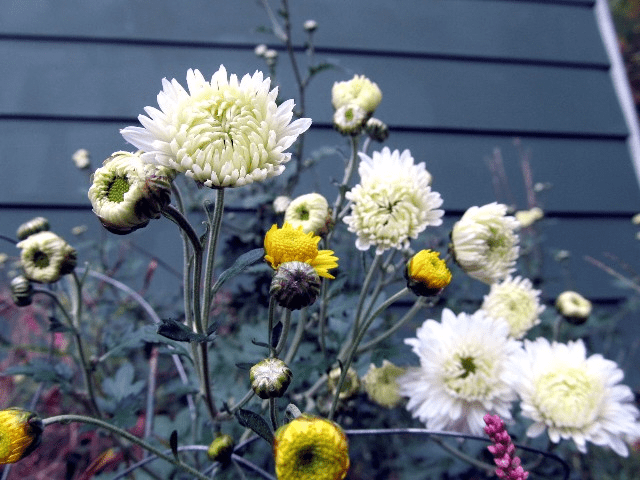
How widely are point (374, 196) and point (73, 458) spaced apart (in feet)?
3.65

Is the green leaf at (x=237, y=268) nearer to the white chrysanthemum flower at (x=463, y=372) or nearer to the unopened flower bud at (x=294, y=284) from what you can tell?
the unopened flower bud at (x=294, y=284)

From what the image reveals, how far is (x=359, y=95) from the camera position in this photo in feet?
3.08

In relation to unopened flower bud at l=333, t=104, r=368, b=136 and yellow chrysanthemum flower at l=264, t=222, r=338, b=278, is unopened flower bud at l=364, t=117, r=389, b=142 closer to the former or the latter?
unopened flower bud at l=333, t=104, r=368, b=136

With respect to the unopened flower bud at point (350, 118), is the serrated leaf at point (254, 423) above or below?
below

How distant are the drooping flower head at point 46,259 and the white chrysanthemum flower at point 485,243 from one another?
64cm

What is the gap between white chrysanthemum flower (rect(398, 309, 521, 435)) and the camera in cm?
87

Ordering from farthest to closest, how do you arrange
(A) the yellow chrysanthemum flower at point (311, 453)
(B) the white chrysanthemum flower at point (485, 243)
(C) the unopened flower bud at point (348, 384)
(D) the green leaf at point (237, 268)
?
(C) the unopened flower bud at point (348, 384)
(B) the white chrysanthemum flower at point (485, 243)
(D) the green leaf at point (237, 268)
(A) the yellow chrysanthemum flower at point (311, 453)

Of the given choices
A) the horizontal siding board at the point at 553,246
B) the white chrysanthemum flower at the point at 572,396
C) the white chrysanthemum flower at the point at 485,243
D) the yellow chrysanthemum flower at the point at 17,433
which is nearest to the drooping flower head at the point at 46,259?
the yellow chrysanthemum flower at the point at 17,433

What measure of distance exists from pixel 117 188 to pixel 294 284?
22 centimetres

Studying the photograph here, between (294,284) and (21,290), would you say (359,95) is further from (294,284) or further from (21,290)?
(21,290)

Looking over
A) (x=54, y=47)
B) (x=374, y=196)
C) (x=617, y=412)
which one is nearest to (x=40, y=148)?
(x=54, y=47)

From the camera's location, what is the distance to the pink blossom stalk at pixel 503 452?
1.72 ft

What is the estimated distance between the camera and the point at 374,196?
0.82 metres

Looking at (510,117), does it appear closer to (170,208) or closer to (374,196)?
(374,196)
